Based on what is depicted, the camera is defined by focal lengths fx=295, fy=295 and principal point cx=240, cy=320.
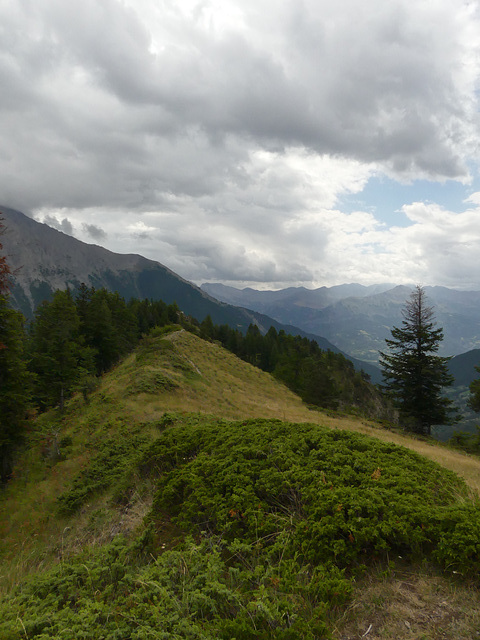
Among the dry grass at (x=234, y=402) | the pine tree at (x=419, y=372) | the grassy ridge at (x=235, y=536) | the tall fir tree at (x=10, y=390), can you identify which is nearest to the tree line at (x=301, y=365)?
the dry grass at (x=234, y=402)

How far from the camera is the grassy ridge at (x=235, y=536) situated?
3.19m

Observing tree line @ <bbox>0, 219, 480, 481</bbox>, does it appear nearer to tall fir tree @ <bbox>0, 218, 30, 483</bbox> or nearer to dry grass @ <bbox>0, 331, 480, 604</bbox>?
tall fir tree @ <bbox>0, 218, 30, 483</bbox>

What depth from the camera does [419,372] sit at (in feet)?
87.7

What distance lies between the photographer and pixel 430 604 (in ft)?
11.1

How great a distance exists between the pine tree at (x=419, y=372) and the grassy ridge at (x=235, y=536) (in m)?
23.5

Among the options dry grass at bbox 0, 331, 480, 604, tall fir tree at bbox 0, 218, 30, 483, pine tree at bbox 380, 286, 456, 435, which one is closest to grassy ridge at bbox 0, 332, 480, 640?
dry grass at bbox 0, 331, 480, 604

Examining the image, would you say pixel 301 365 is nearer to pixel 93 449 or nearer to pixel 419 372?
pixel 419 372

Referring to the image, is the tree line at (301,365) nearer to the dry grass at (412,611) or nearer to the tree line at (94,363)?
the tree line at (94,363)

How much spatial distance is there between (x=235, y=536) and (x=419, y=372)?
89.6ft

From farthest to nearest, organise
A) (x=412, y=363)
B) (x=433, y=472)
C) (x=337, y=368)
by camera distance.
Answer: (x=337, y=368) < (x=412, y=363) < (x=433, y=472)

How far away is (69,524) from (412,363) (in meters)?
27.6

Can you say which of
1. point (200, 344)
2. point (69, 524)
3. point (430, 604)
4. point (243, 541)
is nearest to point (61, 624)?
point (243, 541)

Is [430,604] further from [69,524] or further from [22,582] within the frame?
[69,524]

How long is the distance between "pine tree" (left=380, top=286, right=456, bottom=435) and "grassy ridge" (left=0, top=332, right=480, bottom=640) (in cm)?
2354
